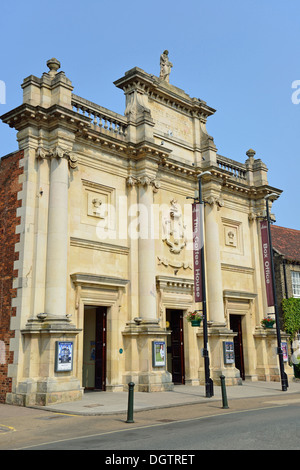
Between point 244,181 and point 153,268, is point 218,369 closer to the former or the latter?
point 153,268

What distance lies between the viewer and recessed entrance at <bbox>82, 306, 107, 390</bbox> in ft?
61.5

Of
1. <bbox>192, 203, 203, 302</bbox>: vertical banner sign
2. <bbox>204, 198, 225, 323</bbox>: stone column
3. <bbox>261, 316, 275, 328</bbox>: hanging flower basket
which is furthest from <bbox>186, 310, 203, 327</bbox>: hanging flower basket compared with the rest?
<bbox>261, 316, 275, 328</bbox>: hanging flower basket

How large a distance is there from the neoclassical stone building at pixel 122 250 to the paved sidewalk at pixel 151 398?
2.33 ft

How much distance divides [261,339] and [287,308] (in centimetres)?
542

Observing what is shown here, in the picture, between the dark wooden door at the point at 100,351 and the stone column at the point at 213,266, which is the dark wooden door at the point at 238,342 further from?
the dark wooden door at the point at 100,351

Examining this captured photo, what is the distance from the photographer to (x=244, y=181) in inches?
1062

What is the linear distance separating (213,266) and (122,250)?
5551mm

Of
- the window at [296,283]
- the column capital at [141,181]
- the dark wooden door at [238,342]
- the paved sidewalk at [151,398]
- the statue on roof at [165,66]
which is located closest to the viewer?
the paved sidewalk at [151,398]

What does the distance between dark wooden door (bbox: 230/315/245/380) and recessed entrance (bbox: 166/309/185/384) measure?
4339mm

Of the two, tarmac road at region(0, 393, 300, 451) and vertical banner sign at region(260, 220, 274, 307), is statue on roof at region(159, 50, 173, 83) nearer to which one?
vertical banner sign at region(260, 220, 274, 307)

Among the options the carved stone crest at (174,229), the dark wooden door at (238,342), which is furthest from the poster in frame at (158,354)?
the dark wooden door at (238,342)

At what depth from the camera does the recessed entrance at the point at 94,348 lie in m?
18.8

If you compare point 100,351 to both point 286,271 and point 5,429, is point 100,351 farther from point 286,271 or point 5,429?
point 286,271
